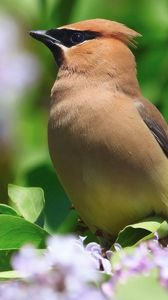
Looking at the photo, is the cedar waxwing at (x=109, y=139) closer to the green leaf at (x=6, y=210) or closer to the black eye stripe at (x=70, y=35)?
the black eye stripe at (x=70, y=35)

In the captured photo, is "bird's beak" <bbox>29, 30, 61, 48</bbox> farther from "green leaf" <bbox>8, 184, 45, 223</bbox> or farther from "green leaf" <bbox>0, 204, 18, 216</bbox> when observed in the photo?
"green leaf" <bbox>0, 204, 18, 216</bbox>

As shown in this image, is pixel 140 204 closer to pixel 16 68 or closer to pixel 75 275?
pixel 16 68

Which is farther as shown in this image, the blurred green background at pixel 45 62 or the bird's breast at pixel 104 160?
the blurred green background at pixel 45 62

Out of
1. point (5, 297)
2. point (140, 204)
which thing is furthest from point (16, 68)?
point (5, 297)

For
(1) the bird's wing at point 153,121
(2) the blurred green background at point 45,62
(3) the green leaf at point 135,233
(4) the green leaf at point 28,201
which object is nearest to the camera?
(3) the green leaf at point 135,233

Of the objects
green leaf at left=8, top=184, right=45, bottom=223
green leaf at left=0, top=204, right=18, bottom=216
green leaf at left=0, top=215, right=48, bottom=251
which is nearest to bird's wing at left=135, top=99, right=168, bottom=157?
green leaf at left=8, top=184, right=45, bottom=223

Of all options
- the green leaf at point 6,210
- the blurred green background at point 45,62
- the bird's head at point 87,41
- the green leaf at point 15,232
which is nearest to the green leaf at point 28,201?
the green leaf at point 6,210
